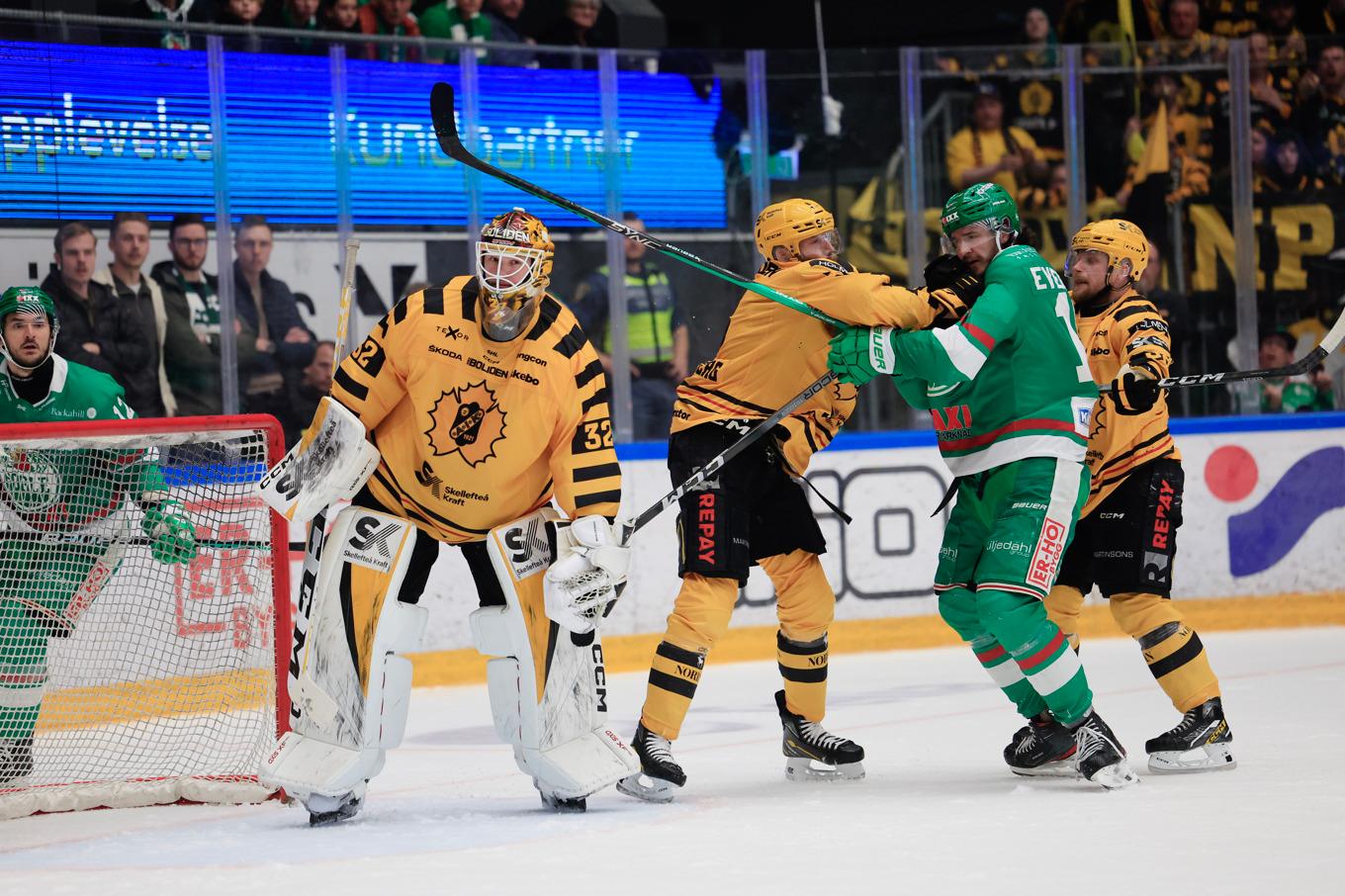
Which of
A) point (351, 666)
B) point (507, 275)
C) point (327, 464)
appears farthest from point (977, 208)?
point (351, 666)

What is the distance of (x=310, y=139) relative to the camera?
634cm

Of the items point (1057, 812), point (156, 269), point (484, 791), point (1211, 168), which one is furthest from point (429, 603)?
point (1211, 168)

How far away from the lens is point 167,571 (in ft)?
14.4

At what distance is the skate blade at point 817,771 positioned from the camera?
4.13m

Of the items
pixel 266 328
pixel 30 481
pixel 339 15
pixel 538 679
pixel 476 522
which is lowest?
pixel 538 679

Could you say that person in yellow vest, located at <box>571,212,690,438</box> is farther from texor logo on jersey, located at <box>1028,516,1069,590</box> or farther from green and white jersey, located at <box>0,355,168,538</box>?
texor logo on jersey, located at <box>1028,516,1069,590</box>

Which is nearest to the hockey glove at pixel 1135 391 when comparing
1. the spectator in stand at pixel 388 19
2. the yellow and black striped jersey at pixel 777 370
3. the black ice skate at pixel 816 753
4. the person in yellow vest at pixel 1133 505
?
the person in yellow vest at pixel 1133 505

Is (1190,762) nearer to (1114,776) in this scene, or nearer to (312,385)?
(1114,776)

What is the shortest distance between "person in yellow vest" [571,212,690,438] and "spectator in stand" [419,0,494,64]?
1.26m

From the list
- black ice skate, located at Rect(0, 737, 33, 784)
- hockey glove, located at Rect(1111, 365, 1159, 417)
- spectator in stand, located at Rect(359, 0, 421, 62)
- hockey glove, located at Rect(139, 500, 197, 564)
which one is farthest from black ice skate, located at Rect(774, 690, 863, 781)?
spectator in stand, located at Rect(359, 0, 421, 62)

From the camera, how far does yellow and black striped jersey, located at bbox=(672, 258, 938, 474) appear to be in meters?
4.06

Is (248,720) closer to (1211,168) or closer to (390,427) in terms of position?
(390,427)

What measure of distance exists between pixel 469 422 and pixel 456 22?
4224 mm

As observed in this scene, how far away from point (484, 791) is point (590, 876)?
1166mm
